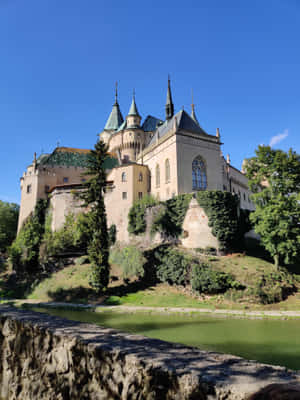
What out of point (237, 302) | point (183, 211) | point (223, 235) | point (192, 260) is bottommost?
point (237, 302)

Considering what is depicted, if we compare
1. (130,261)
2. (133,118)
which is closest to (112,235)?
(130,261)

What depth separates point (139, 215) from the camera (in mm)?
38031

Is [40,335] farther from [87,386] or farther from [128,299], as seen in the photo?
[128,299]

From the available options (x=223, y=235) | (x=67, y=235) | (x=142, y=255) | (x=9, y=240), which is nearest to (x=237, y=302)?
(x=223, y=235)

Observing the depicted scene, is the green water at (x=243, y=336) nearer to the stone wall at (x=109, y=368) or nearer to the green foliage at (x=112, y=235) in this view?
the stone wall at (x=109, y=368)

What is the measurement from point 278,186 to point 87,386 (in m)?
29.7

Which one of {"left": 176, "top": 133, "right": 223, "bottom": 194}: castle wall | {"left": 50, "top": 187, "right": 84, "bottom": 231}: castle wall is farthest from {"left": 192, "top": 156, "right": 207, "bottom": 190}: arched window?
{"left": 50, "top": 187, "right": 84, "bottom": 231}: castle wall

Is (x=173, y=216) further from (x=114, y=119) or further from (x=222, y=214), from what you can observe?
(x=114, y=119)

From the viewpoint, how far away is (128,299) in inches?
1083

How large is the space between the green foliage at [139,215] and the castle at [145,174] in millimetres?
1548

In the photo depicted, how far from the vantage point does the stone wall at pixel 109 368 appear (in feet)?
10.4

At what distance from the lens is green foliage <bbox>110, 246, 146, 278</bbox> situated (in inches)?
1248

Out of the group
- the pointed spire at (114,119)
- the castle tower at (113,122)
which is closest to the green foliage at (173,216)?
the castle tower at (113,122)

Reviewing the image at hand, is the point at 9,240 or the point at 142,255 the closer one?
the point at 142,255
